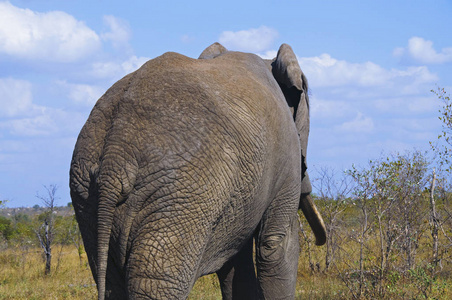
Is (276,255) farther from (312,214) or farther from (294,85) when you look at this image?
(294,85)

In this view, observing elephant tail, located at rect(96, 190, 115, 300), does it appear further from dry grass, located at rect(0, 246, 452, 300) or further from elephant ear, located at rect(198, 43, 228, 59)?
dry grass, located at rect(0, 246, 452, 300)

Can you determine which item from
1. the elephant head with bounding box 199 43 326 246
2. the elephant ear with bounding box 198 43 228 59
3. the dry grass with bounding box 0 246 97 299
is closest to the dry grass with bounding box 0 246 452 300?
the dry grass with bounding box 0 246 97 299

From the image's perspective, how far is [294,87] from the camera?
4906 mm

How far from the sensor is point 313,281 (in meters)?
8.52

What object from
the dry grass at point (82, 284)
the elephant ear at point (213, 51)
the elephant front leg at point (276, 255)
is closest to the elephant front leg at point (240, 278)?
the elephant front leg at point (276, 255)

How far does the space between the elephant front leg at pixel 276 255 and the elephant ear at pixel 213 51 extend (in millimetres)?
1500

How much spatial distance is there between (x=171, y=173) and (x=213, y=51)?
7.56ft

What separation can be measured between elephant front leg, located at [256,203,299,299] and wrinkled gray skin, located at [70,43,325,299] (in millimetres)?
533

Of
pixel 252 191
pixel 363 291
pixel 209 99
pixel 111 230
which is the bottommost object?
pixel 363 291

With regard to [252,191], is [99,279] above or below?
below

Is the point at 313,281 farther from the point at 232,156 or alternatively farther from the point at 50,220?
the point at 50,220

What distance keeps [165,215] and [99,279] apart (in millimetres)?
467

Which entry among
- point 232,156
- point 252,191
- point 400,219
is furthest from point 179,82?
point 400,219

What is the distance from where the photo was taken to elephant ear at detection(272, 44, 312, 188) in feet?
15.8
